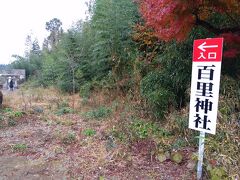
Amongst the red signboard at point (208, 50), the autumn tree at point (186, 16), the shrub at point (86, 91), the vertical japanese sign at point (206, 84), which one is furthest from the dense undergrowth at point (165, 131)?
the shrub at point (86, 91)

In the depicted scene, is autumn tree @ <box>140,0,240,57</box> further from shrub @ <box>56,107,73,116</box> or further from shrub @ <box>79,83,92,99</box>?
shrub @ <box>79,83,92,99</box>

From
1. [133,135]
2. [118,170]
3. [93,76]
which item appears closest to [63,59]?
[93,76]

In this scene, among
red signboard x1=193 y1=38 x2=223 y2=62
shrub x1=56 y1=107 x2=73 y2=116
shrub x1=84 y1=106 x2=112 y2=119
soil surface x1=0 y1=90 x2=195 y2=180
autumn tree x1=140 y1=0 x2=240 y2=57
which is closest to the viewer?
red signboard x1=193 y1=38 x2=223 y2=62

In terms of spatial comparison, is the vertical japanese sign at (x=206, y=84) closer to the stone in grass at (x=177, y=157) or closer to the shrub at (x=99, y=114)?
the stone in grass at (x=177, y=157)

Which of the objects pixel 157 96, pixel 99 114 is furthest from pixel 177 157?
pixel 99 114

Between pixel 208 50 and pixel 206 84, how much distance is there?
37 centimetres

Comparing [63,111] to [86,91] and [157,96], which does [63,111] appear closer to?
[86,91]

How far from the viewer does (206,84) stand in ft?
9.44

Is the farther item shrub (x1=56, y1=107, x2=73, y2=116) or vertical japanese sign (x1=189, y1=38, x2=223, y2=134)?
shrub (x1=56, y1=107, x2=73, y2=116)

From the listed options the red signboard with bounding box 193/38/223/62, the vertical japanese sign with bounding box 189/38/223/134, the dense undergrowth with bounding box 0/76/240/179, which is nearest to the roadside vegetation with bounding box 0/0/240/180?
the dense undergrowth with bounding box 0/76/240/179

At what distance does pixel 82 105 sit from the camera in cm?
829

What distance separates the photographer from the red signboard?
8.92 ft

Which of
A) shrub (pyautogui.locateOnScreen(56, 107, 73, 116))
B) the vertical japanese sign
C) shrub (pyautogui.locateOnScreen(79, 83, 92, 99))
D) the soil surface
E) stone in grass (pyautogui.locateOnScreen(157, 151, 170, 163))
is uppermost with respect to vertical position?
the vertical japanese sign

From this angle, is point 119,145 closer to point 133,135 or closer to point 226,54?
point 133,135
